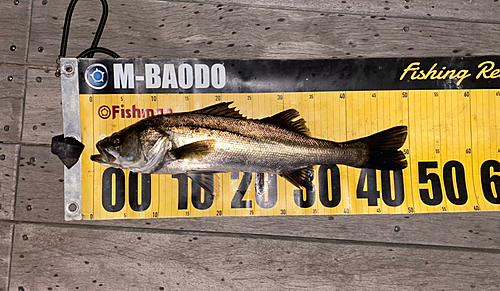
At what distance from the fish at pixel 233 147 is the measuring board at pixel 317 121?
0.59ft

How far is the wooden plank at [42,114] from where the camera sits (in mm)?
2834

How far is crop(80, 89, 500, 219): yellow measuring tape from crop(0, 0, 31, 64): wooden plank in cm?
74

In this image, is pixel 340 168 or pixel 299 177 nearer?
pixel 299 177

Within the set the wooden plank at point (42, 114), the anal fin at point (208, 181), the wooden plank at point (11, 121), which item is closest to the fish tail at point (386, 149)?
the anal fin at point (208, 181)

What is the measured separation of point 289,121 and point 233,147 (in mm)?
521

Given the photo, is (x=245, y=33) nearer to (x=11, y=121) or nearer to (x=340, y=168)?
(x=340, y=168)

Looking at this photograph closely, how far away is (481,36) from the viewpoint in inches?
114

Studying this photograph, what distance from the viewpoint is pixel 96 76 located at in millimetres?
2779

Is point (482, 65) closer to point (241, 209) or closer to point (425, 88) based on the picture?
point (425, 88)

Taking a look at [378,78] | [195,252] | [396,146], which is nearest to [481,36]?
[378,78]

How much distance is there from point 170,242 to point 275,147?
1.25 meters

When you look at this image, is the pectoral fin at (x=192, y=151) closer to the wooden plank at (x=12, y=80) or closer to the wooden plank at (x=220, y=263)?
the wooden plank at (x=220, y=263)

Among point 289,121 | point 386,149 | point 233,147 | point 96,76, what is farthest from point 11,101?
point 386,149

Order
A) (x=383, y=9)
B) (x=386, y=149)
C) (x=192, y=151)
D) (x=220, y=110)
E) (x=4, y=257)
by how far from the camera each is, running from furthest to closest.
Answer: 1. (x=383, y=9)
2. (x=4, y=257)
3. (x=386, y=149)
4. (x=220, y=110)
5. (x=192, y=151)
